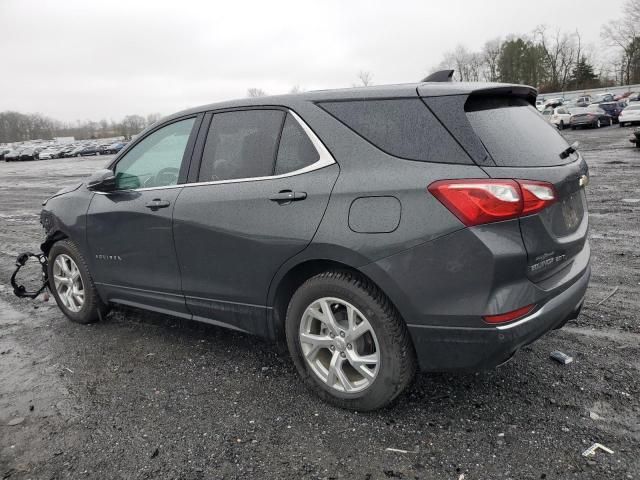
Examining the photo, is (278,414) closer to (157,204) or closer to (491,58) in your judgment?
(157,204)

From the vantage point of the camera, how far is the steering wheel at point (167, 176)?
3732mm

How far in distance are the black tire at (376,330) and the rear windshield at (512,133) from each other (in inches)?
36.4

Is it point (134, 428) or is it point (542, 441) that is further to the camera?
point (134, 428)

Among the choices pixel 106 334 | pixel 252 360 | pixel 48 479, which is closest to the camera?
pixel 48 479

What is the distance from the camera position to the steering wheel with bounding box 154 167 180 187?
3732 mm

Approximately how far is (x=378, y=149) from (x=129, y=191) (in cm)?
213

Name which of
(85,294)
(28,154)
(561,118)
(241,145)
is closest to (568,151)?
(241,145)

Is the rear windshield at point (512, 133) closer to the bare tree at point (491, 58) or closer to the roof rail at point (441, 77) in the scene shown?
the roof rail at point (441, 77)

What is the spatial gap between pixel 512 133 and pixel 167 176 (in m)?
2.33

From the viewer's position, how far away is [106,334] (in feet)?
14.6

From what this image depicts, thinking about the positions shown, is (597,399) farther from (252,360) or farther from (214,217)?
(214,217)

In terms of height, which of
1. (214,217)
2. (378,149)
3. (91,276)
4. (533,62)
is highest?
(533,62)

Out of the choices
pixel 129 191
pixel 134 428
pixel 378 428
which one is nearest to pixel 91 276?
pixel 129 191

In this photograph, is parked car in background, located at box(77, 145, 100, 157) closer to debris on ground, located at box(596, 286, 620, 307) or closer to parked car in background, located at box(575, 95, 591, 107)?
parked car in background, located at box(575, 95, 591, 107)
